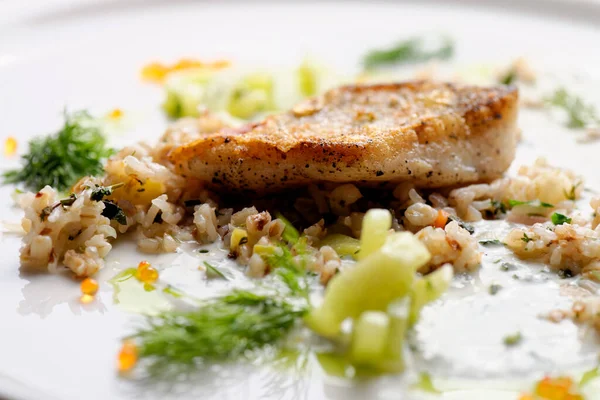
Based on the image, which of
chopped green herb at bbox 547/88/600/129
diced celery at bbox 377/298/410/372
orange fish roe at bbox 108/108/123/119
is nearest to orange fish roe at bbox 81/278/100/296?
diced celery at bbox 377/298/410/372

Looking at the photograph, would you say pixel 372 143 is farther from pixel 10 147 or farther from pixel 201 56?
pixel 201 56

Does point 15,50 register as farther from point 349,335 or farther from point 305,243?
point 349,335

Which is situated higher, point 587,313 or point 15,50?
point 15,50

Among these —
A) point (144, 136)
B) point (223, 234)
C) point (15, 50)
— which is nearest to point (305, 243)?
point (223, 234)

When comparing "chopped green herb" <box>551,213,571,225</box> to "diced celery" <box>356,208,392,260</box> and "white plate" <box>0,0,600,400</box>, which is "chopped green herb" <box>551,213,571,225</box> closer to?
"white plate" <box>0,0,600,400</box>

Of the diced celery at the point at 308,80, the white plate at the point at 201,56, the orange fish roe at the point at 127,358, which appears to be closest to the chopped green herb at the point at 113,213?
the white plate at the point at 201,56

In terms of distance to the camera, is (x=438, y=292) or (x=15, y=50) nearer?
(x=438, y=292)

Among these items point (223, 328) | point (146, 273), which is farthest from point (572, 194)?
point (146, 273)
